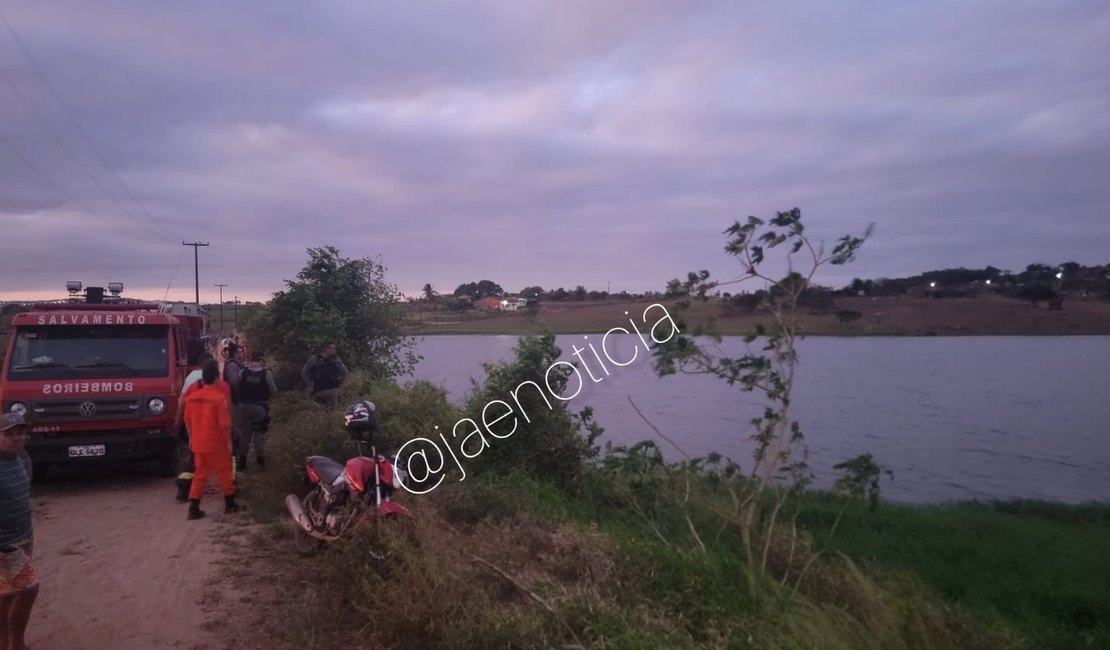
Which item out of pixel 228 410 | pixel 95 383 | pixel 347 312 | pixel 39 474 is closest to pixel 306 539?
pixel 228 410

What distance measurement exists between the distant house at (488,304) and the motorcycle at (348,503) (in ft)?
40.6

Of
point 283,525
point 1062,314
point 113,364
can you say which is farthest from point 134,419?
point 1062,314

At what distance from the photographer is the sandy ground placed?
20.3 feet

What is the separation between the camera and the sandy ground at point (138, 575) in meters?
6.18

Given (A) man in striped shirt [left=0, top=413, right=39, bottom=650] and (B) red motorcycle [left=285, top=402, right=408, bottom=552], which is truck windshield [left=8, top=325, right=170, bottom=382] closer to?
(B) red motorcycle [left=285, top=402, right=408, bottom=552]

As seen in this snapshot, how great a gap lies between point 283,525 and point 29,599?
3.83 m

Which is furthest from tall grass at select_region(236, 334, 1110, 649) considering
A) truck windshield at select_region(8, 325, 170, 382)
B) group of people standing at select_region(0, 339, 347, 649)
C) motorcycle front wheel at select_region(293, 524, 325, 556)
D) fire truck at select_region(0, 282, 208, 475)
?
truck windshield at select_region(8, 325, 170, 382)

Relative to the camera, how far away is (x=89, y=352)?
12.1 m

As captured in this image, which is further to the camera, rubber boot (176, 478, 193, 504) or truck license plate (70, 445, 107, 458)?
truck license plate (70, 445, 107, 458)

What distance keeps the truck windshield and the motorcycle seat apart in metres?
4.91

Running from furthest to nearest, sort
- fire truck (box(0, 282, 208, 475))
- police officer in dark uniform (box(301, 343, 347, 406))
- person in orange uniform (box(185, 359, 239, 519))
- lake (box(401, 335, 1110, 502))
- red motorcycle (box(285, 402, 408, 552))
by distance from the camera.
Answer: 1. lake (box(401, 335, 1110, 502))
2. police officer in dark uniform (box(301, 343, 347, 406))
3. fire truck (box(0, 282, 208, 475))
4. person in orange uniform (box(185, 359, 239, 519))
5. red motorcycle (box(285, 402, 408, 552))

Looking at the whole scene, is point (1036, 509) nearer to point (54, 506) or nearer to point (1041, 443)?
point (1041, 443)

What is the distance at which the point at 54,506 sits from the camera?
10477 millimetres

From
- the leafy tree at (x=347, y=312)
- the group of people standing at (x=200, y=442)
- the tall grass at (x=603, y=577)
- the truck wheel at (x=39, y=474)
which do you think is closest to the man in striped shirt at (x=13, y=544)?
the group of people standing at (x=200, y=442)
